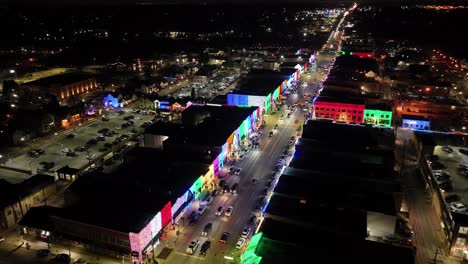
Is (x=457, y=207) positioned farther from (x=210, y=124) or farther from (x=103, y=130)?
(x=103, y=130)

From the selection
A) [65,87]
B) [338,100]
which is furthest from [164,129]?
[65,87]

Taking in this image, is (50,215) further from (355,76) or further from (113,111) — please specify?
(355,76)

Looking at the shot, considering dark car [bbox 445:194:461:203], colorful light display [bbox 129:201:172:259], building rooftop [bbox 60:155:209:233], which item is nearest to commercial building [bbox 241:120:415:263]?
dark car [bbox 445:194:461:203]

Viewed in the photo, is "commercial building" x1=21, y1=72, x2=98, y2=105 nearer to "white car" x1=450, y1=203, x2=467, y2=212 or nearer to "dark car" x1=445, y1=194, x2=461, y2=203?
"dark car" x1=445, y1=194, x2=461, y2=203

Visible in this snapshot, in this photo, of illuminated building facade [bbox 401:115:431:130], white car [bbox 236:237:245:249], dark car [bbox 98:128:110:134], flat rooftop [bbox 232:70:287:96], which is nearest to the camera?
white car [bbox 236:237:245:249]

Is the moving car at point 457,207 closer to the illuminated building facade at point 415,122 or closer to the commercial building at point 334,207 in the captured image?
the commercial building at point 334,207

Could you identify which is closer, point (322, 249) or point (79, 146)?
point (322, 249)

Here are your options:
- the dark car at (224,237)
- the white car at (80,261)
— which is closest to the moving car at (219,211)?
the dark car at (224,237)
